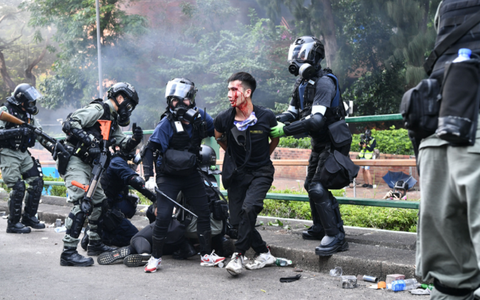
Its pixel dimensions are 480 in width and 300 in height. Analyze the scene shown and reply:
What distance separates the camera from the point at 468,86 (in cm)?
205

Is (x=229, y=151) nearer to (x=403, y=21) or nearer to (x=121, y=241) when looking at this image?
(x=121, y=241)

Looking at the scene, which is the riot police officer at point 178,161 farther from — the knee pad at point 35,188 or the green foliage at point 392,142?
the knee pad at point 35,188

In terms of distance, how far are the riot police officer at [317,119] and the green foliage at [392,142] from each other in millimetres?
985

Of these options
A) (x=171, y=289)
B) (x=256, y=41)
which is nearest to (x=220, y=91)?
(x=256, y=41)

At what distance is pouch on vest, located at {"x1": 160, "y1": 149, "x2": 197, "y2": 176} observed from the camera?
4.70 meters

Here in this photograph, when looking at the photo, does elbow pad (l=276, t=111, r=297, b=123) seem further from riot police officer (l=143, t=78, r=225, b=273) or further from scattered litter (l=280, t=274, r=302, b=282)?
scattered litter (l=280, t=274, r=302, b=282)

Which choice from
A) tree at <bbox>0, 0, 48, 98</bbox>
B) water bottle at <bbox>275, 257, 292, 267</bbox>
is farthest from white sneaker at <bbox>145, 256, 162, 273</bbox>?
tree at <bbox>0, 0, 48, 98</bbox>

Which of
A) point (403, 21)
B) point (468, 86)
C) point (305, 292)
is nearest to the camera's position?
point (468, 86)

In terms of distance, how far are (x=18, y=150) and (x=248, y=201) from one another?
4213 mm

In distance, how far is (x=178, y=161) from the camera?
470cm

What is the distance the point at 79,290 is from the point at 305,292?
1.84 m

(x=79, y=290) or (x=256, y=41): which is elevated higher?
(x=256, y=41)

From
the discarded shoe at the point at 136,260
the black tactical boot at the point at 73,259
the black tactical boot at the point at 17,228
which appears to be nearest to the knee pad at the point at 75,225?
the black tactical boot at the point at 73,259

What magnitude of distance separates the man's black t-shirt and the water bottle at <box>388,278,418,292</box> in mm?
1594
